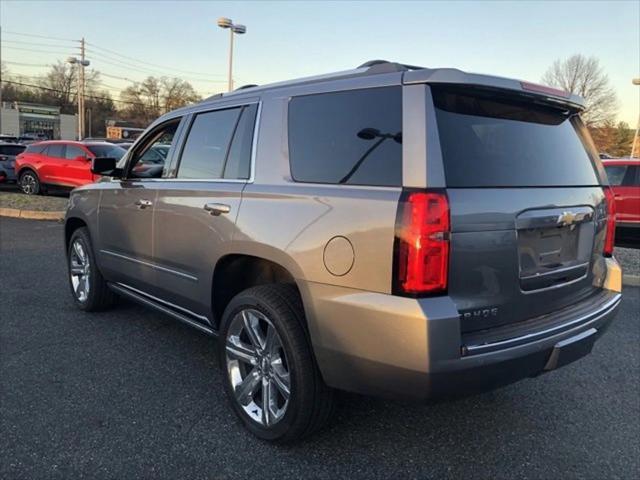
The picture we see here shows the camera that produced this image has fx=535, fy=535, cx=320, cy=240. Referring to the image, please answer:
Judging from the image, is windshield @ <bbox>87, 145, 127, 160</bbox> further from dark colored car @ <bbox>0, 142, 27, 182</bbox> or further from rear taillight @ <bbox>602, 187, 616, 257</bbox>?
rear taillight @ <bbox>602, 187, 616, 257</bbox>

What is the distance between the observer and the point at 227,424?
10.0 ft

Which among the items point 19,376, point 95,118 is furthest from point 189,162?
point 95,118

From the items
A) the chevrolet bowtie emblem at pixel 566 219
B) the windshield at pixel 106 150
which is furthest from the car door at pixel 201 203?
the windshield at pixel 106 150

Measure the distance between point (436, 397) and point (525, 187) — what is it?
1064mm

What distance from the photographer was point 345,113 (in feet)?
8.61

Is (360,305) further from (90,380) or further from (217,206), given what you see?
(90,380)

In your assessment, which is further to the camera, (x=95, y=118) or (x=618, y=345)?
(x=95, y=118)

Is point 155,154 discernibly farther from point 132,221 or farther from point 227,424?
point 227,424

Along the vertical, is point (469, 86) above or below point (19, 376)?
above

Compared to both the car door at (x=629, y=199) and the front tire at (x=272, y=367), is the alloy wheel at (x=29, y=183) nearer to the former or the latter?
the front tire at (x=272, y=367)

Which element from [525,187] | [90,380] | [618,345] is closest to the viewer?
[525,187]

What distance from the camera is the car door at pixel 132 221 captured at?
12.9ft

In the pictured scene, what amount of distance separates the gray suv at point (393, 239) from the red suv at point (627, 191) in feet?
27.0

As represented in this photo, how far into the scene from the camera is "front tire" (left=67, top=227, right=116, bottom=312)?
189 inches
